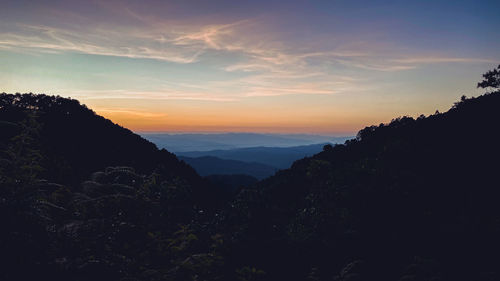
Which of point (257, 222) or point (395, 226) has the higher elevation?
point (395, 226)

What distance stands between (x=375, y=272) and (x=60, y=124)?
76906 millimetres

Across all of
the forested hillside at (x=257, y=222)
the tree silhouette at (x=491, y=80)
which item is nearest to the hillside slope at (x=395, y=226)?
the forested hillside at (x=257, y=222)

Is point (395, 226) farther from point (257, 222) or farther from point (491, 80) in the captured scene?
point (491, 80)

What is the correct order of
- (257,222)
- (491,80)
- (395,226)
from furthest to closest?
(491,80) < (257,222) < (395,226)

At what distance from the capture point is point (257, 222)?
22.8m

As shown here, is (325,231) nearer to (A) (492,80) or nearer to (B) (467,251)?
(B) (467,251)

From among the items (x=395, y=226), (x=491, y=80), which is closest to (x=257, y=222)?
(x=395, y=226)

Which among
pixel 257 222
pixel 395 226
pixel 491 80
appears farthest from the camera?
pixel 491 80

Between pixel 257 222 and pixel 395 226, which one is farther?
pixel 257 222

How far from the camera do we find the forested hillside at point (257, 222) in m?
3.64

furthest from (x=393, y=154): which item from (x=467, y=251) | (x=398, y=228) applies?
(x=467, y=251)

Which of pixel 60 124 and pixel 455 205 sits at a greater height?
pixel 60 124

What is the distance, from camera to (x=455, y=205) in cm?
1216

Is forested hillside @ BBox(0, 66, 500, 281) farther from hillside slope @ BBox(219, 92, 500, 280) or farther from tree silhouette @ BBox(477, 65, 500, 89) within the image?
tree silhouette @ BBox(477, 65, 500, 89)
